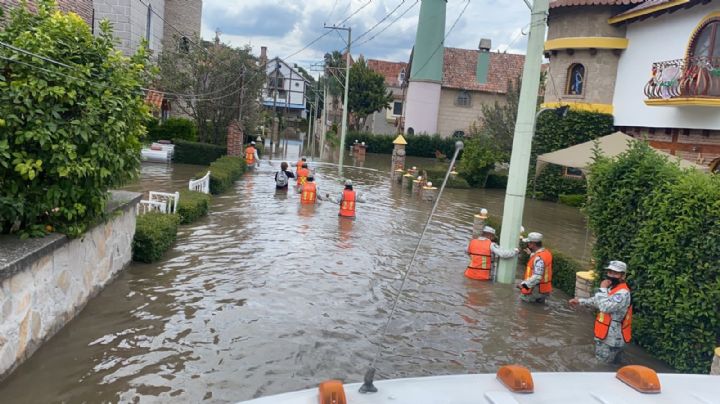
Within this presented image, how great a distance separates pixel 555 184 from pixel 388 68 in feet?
159

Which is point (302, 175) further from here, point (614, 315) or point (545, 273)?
point (614, 315)

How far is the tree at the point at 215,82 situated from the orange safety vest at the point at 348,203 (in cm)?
1509

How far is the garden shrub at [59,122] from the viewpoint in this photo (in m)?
6.32

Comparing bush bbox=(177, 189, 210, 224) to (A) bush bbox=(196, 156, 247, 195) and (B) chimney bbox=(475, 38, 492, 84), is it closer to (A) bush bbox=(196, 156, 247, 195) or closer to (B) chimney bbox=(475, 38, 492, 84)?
(A) bush bbox=(196, 156, 247, 195)

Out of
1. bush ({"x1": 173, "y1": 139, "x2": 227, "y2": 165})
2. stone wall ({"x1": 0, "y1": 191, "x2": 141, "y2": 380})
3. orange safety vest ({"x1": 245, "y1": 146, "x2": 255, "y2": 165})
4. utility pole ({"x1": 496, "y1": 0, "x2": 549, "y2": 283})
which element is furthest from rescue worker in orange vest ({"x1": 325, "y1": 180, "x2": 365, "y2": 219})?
bush ({"x1": 173, "y1": 139, "x2": 227, "y2": 165})

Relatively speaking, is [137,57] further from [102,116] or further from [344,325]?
[344,325]

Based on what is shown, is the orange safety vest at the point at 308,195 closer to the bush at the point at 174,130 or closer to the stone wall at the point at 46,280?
the stone wall at the point at 46,280

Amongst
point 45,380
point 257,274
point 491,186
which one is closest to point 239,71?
point 491,186

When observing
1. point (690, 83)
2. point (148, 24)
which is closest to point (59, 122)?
point (690, 83)

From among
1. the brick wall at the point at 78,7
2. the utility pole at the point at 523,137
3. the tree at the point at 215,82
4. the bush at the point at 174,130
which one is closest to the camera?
the utility pole at the point at 523,137

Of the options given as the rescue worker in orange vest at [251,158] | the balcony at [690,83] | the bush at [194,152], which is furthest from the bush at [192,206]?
the balcony at [690,83]

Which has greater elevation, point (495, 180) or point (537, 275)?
point (495, 180)

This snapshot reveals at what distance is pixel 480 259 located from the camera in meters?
10.9

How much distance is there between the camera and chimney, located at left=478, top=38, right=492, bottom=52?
2105 inches
